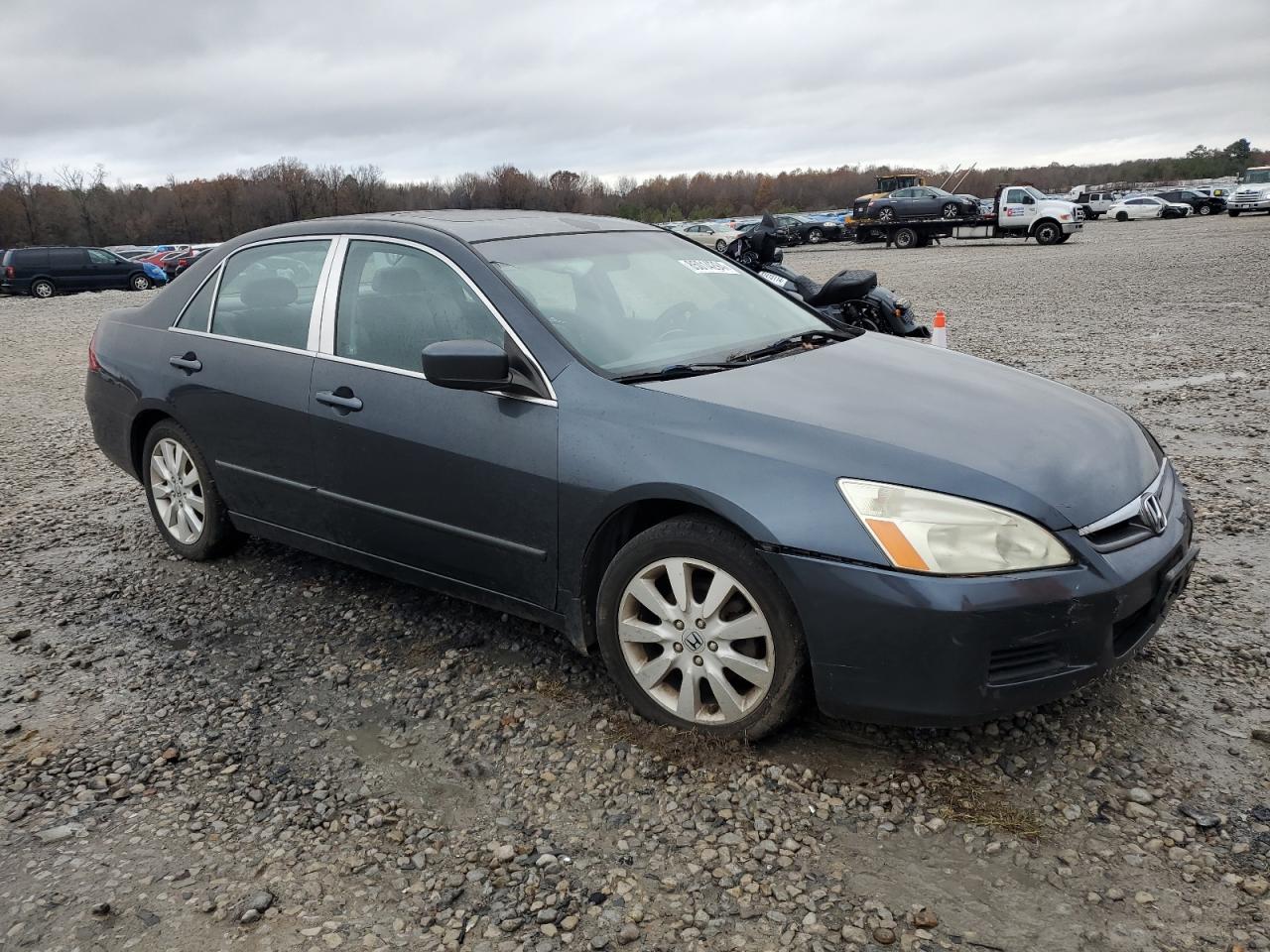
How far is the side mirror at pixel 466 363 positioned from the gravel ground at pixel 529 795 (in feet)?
3.58

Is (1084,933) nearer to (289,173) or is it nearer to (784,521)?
(784,521)

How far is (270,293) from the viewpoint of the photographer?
173 inches

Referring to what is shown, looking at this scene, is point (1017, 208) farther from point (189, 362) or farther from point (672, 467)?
point (672, 467)

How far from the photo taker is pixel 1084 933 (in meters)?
2.26

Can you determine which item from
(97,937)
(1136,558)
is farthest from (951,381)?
(97,937)

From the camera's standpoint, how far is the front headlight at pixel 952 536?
263cm

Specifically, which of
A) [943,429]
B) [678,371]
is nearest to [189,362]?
[678,371]

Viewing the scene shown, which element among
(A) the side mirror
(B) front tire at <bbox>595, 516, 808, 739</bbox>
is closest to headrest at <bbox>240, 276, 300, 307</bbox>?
(A) the side mirror

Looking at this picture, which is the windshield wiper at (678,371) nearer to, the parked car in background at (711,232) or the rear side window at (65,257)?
the rear side window at (65,257)

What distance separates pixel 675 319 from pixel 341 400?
4.21ft

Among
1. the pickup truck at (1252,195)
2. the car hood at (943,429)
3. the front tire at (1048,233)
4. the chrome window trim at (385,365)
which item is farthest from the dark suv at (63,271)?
the pickup truck at (1252,195)

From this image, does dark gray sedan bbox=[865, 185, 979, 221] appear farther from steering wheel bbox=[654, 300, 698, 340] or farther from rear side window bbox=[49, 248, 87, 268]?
steering wheel bbox=[654, 300, 698, 340]

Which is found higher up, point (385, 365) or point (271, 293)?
point (271, 293)

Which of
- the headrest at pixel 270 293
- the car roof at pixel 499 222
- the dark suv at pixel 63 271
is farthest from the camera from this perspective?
the dark suv at pixel 63 271
